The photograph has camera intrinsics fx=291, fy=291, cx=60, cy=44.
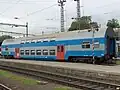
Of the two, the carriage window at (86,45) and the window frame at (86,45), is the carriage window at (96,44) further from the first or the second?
the carriage window at (86,45)

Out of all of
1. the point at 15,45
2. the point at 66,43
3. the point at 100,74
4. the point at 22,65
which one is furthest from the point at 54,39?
the point at 100,74

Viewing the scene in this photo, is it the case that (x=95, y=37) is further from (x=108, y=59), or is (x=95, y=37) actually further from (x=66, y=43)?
(x=66, y=43)

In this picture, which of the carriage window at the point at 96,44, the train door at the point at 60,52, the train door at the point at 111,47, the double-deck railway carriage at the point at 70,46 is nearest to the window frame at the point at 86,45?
the double-deck railway carriage at the point at 70,46

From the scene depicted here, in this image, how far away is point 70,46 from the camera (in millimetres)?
33906

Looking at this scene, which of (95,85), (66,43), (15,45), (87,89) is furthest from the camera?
(15,45)

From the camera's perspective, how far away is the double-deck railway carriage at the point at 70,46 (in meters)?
29.7

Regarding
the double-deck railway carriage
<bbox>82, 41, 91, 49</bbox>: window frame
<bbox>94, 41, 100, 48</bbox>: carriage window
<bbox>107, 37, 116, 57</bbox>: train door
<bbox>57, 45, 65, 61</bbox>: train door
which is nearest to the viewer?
<bbox>94, 41, 100, 48</bbox>: carriage window

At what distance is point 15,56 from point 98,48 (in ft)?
76.3

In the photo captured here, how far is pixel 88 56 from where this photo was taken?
1219 inches

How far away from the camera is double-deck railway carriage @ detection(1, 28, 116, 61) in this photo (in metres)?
29.7

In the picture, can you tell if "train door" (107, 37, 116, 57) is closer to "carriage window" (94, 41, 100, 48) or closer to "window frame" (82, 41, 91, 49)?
"carriage window" (94, 41, 100, 48)

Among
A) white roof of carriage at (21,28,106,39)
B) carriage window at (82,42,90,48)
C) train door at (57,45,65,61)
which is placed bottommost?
train door at (57,45,65,61)

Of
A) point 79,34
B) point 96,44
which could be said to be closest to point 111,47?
point 96,44

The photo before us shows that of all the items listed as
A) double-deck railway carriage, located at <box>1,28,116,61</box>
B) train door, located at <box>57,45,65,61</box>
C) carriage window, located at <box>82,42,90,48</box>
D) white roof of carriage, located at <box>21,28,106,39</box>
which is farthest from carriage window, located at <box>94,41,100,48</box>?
train door, located at <box>57,45,65,61</box>
